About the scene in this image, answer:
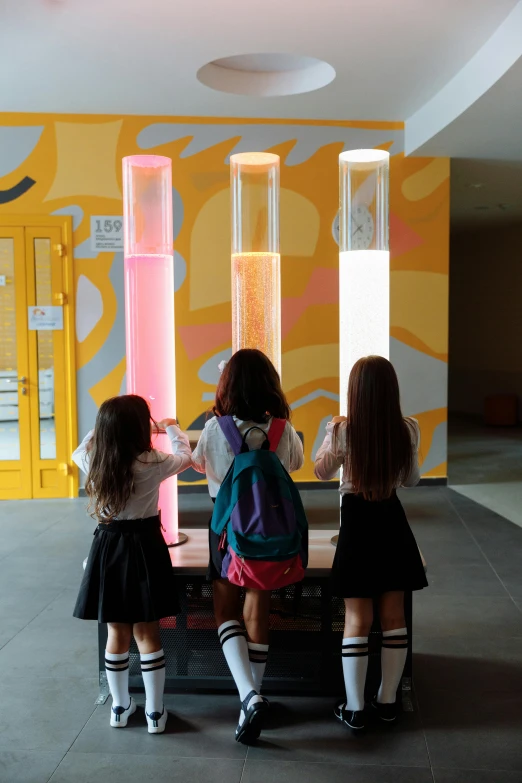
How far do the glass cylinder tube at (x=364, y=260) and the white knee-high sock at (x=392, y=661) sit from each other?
0.96 m

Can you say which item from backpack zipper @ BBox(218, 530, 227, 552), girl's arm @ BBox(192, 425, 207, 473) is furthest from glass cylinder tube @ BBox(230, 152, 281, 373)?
backpack zipper @ BBox(218, 530, 227, 552)

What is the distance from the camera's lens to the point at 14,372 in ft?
20.4

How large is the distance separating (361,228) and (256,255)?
0.45m

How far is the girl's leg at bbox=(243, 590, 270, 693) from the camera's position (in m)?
2.49

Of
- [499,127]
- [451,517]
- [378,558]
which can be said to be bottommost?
[451,517]

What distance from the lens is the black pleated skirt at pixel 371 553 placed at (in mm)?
2457

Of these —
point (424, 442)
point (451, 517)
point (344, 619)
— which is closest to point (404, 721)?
point (344, 619)

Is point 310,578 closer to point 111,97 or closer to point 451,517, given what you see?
point 451,517

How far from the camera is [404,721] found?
259 cm

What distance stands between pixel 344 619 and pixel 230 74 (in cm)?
426

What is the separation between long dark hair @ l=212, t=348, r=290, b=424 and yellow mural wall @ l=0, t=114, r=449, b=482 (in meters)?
Result: 3.92

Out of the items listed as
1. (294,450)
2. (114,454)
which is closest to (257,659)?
(294,450)

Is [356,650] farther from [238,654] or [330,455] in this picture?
[330,455]

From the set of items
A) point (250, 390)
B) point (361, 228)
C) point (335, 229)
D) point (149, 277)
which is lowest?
point (250, 390)
